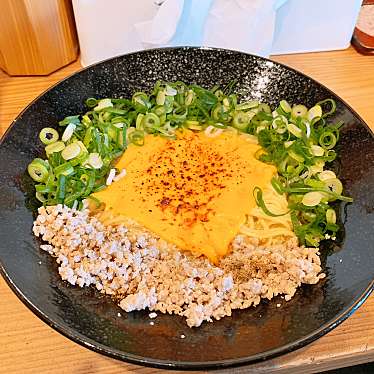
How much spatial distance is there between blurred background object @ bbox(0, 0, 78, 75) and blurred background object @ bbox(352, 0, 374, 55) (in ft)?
3.42

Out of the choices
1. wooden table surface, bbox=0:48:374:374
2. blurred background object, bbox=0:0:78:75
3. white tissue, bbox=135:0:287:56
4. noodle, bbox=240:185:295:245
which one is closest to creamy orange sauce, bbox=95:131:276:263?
noodle, bbox=240:185:295:245

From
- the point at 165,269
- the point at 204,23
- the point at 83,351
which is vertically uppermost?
the point at 204,23

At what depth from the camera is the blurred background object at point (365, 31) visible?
1853 mm

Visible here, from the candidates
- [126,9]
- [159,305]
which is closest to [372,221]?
[159,305]

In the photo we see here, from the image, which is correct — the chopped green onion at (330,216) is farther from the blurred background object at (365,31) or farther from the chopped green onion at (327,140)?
the blurred background object at (365,31)

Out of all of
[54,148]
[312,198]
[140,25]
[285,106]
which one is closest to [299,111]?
[285,106]

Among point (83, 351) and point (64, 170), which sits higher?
point (64, 170)

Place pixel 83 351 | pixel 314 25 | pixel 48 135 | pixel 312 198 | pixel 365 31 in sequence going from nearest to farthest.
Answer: pixel 83 351
pixel 312 198
pixel 48 135
pixel 314 25
pixel 365 31

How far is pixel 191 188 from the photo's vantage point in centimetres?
127

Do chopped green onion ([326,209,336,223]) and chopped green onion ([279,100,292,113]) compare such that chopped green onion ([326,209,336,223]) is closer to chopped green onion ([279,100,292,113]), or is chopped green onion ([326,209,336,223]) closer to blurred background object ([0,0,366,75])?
chopped green onion ([279,100,292,113])

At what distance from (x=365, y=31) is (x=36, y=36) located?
123 cm

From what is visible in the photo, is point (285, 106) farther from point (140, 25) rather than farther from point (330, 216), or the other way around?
point (140, 25)

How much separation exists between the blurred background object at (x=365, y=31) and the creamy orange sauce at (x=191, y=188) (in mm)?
777

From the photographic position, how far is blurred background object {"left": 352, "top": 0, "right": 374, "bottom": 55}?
1853 millimetres
